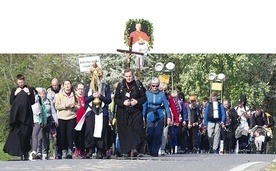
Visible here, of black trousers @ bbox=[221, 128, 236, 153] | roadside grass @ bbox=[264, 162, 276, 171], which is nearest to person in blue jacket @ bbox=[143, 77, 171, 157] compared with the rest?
roadside grass @ bbox=[264, 162, 276, 171]

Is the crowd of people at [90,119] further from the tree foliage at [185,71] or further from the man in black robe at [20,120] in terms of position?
the tree foliage at [185,71]

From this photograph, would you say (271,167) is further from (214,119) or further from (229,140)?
(229,140)

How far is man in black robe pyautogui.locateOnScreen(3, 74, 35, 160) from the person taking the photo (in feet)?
74.9

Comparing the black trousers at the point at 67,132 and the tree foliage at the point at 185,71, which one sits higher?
the tree foliage at the point at 185,71

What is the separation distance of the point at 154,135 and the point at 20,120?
12.2ft

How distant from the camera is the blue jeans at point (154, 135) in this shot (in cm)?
2522

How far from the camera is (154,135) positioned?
2536 centimetres

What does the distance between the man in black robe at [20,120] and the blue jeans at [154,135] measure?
3279 mm

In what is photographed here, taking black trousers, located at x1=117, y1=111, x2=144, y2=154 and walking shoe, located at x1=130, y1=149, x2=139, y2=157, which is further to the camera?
black trousers, located at x1=117, y1=111, x2=144, y2=154

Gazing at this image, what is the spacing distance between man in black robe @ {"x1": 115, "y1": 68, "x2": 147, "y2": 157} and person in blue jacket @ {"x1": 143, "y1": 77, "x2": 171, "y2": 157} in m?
1.37

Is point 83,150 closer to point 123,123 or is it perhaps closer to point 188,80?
point 123,123

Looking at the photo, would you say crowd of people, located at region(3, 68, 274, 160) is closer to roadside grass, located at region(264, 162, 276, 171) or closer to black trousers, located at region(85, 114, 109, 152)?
black trousers, located at region(85, 114, 109, 152)

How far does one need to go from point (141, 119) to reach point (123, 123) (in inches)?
15.2
